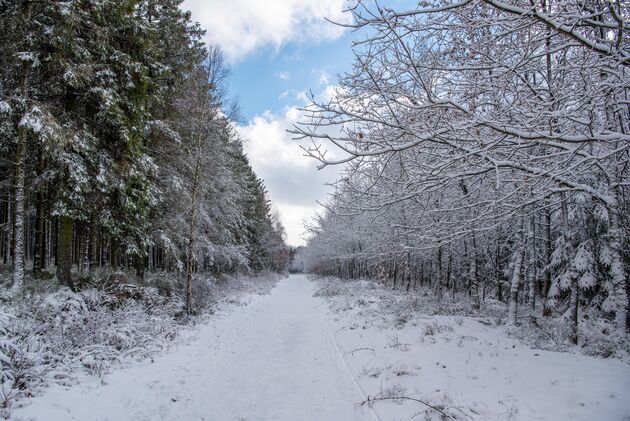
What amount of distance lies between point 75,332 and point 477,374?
785 cm

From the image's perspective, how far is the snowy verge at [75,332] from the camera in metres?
5.25

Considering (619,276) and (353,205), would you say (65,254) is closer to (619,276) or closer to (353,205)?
(353,205)

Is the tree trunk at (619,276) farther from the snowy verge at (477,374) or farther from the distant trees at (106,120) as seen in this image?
the distant trees at (106,120)

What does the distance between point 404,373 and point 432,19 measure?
591 cm

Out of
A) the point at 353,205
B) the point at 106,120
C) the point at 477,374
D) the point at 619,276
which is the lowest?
the point at 477,374

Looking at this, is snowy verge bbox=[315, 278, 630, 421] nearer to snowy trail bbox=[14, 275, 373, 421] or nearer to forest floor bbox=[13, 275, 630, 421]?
forest floor bbox=[13, 275, 630, 421]

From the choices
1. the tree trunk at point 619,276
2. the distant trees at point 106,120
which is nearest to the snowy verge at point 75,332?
the distant trees at point 106,120

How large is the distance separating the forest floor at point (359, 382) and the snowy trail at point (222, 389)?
0.02 meters

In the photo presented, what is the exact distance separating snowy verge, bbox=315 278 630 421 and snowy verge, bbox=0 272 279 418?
4723 mm

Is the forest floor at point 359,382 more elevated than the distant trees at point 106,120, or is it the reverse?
the distant trees at point 106,120

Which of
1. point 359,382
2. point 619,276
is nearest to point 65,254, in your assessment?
point 359,382

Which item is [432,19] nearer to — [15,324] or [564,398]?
[564,398]

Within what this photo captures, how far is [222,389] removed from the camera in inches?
234

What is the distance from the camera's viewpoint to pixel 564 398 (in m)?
4.74
